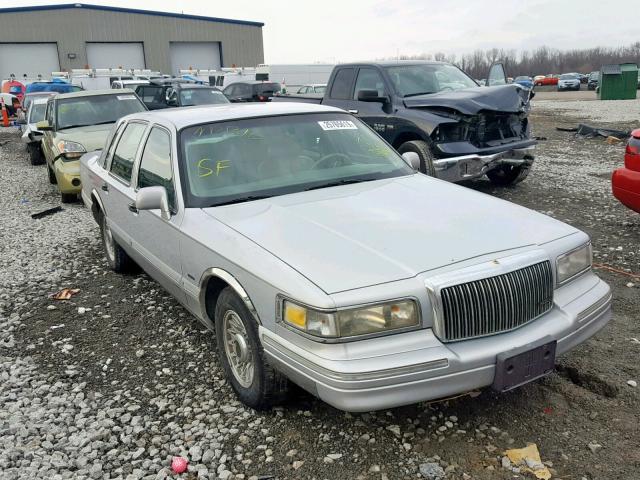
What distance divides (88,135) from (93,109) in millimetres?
1094

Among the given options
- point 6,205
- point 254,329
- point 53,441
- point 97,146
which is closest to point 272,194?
point 254,329

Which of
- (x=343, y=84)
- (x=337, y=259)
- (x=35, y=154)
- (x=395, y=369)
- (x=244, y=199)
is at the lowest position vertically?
(x=35, y=154)

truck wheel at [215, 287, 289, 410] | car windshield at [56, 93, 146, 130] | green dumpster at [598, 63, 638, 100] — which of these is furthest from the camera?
green dumpster at [598, 63, 638, 100]

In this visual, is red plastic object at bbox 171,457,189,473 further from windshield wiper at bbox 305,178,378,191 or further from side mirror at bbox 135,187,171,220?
windshield wiper at bbox 305,178,378,191

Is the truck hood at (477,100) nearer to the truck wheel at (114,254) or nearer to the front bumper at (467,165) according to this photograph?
the front bumper at (467,165)

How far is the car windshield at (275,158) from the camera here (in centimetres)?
381

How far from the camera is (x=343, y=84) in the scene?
9305 mm

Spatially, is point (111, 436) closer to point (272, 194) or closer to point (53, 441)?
point (53, 441)

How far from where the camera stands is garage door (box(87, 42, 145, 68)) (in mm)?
43347

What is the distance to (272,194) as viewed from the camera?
12.4 feet

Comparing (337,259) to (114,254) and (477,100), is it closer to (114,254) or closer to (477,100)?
(114,254)

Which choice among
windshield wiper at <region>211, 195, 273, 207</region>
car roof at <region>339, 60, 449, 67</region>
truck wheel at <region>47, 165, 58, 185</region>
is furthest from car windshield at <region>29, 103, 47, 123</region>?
windshield wiper at <region>211, 195, 273, 207</region>

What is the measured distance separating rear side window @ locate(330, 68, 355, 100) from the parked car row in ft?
14.9

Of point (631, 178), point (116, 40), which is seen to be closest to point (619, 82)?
point (631, 178)
